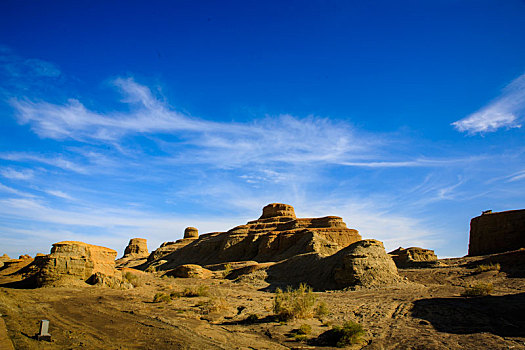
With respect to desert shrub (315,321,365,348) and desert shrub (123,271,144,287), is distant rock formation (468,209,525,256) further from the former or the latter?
desert shrub (123,271,144,287)

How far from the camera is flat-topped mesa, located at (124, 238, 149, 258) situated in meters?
99.5

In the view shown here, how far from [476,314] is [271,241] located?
41780mm

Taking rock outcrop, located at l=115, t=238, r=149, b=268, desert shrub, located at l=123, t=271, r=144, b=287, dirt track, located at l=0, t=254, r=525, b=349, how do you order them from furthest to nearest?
rock outcrop, located at l=115, t=238, r=149, b=268, desert shrub, located at l=123, t=271, r=144, b=287, dirt track, located at l=0, t=254, r=525, b=349

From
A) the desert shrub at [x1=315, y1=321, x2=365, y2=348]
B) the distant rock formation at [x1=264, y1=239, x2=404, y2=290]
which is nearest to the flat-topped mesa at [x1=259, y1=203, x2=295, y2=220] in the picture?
the distant rock formation at [x1=264, y1=239, x2=404, y2=290]

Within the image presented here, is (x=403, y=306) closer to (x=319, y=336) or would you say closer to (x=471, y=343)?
(x=471, y=343)

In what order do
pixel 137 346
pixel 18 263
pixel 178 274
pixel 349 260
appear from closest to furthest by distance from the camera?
pixel 137 346, pixel 349 260, pixel 18 263, pixel 178 274

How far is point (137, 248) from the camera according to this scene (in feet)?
332

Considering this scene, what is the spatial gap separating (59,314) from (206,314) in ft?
18.3

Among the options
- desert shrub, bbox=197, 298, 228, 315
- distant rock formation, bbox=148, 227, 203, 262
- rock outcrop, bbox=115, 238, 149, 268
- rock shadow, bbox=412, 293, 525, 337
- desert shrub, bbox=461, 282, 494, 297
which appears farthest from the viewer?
rock outcrop, bbox=115, 238, 149, 268

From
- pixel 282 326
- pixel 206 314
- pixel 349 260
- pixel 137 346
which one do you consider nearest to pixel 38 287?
pixel 206 314

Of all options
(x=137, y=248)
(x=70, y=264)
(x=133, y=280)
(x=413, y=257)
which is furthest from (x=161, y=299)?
(x=137, y=248)

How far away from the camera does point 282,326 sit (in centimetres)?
1127

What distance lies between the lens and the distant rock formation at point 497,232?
34.3 meters

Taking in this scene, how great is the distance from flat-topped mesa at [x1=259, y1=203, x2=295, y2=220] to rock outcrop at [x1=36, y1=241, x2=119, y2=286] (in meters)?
51.5
